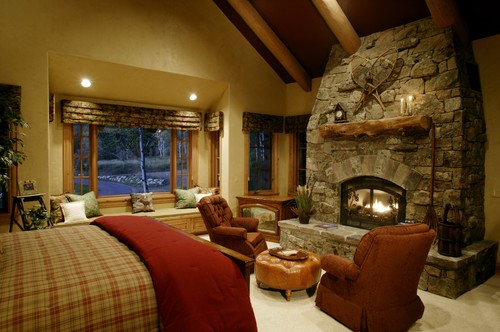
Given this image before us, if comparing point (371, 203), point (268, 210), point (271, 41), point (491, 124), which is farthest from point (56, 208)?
point (491, 124)

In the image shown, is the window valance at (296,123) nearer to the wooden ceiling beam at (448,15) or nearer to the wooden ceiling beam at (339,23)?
the wooden ceiling beam at (339,23)

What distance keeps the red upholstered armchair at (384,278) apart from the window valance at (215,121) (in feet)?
13.2

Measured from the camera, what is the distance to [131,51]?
5023 millimetres

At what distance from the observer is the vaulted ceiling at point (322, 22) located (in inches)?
157

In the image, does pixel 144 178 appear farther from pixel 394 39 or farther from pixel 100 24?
pixel 394 39

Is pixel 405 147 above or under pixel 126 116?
under

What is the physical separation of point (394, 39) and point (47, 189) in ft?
17.1

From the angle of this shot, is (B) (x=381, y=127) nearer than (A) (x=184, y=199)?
Yes

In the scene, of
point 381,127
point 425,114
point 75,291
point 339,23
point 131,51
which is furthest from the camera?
point 131,51

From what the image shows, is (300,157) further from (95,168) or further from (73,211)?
(73,211)

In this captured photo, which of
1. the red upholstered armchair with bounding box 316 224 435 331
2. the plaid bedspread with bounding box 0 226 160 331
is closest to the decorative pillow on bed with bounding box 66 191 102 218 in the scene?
the plaid bedspread with bounding box 0 226 160 331

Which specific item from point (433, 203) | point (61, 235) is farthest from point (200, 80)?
point (433, 203)

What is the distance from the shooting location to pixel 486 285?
3.86 m

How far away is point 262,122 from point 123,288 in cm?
501
